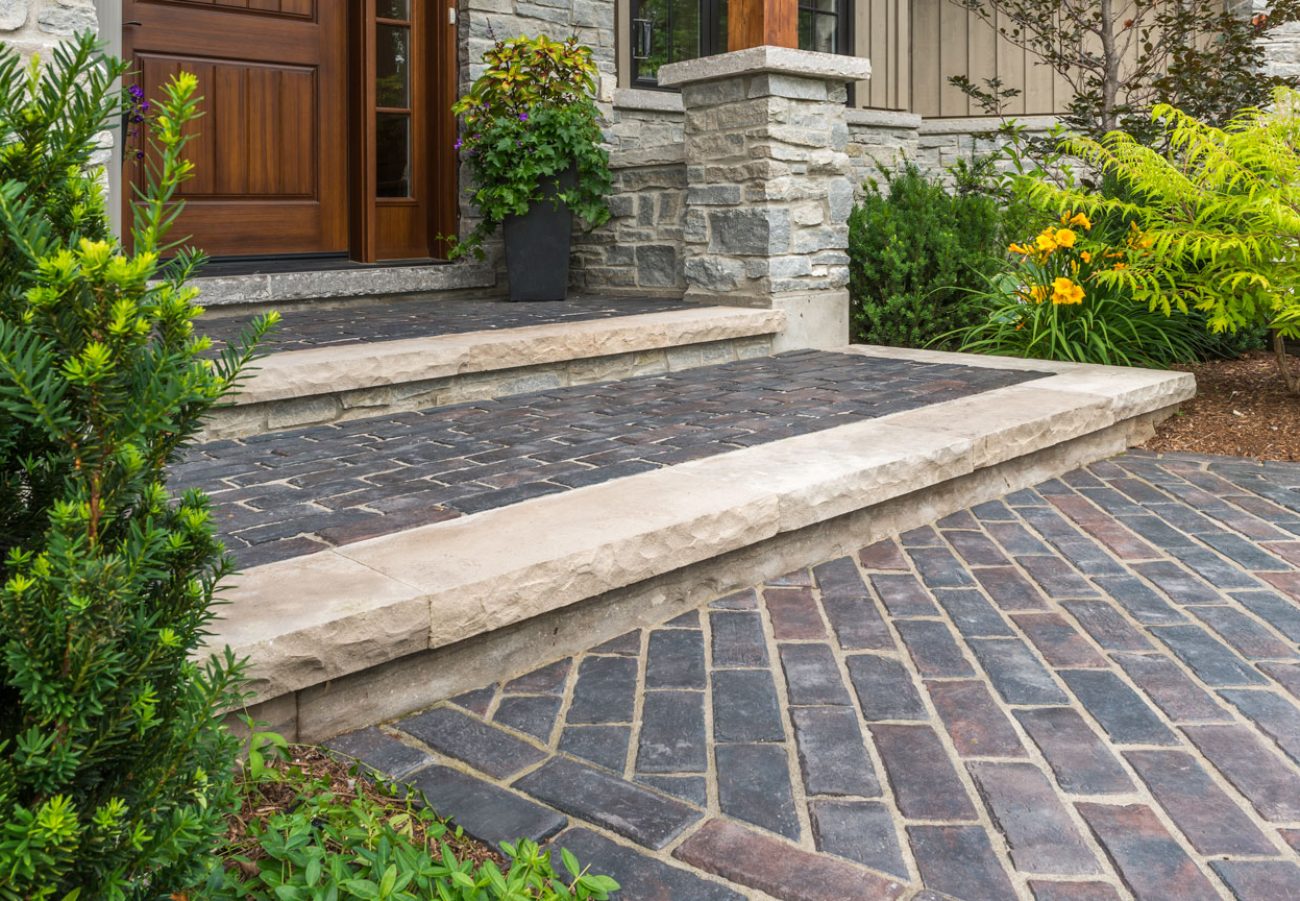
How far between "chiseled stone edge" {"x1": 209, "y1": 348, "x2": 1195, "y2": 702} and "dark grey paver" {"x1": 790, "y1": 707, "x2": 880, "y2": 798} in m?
0.58

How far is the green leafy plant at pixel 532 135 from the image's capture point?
6.04m

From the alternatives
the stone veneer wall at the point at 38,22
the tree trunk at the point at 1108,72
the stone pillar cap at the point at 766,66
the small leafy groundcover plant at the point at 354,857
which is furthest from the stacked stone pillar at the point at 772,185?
the small leafy groundcover plant at the point at 354,857

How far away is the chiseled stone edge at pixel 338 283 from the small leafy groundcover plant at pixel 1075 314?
280 cm

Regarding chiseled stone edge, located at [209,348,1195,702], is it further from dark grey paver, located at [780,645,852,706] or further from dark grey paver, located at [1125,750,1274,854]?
dark grey paver, located at [1125,750,1274,854]

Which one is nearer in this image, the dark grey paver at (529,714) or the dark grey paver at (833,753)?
the dark grey paver at (833,753)

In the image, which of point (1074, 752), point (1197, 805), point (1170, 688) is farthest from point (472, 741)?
point (1170, 688)

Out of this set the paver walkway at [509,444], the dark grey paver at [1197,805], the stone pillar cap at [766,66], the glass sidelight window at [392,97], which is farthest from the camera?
the glass sidelight window at [392,97]

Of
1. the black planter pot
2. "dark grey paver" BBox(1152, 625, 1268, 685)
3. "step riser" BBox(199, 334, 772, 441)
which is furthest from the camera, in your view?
the black planter pot

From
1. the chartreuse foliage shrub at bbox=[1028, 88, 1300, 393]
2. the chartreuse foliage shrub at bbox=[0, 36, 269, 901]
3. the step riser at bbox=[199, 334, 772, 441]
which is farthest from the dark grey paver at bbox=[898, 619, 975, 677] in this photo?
the chartreuse foliage shrub at bbox=[1028, 88, 1300, 393]

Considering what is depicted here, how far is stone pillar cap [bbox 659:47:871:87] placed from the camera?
558 centimetres

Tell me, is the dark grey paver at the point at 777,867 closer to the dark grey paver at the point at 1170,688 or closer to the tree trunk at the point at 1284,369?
the dark grey paver at the point at 1170,688

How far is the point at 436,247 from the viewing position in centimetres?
680

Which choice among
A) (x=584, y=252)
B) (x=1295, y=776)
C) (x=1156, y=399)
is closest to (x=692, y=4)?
(x=584, y=252)

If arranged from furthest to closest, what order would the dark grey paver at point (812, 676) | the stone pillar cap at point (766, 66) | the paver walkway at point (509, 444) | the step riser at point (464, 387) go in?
the stone pillar cap at point (766, 66) < the step riser at point (464, 387) < the paver walkway at point (509, 444) < the dark grey paver at point (812, 676)
